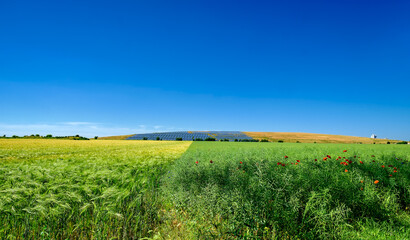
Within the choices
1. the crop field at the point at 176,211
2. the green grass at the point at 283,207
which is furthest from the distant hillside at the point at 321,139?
the crop field at the point at 176,211

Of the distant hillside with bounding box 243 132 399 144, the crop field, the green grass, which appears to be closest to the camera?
the crop field

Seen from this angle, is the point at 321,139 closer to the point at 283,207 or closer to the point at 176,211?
the point at 283,207

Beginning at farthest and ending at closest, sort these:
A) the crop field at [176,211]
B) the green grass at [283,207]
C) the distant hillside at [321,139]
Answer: the distant hillside at [321,139], the green grass at [283,207], the crop field at [176,211]

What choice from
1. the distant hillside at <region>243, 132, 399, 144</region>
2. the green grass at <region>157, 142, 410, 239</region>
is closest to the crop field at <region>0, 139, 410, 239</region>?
the green grass at <region>157, 142, 410, 239</region>

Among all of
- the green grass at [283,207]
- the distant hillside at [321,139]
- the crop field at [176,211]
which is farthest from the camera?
the distant hillside at [321,139]

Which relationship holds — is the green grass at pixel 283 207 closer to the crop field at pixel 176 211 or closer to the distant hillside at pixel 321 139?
the crop field at pixel 176 211

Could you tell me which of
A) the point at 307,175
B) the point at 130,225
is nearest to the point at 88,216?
the point at 130,225

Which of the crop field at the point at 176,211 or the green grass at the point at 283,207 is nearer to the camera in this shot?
the crop field at the point at 176,211

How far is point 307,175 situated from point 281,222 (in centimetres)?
224

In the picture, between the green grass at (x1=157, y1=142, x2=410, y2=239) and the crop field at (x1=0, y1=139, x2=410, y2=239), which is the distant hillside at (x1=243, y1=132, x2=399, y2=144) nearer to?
the green grass at (x1=157, y1=142, x2=410, y2=239)

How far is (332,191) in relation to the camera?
489 centimetres

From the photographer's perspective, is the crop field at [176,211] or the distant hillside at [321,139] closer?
the crop field at [176,211]

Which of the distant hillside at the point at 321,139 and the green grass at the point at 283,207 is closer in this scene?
the green grass at the point at 283,207

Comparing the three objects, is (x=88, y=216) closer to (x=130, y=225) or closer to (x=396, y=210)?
(x=130, y=225)
